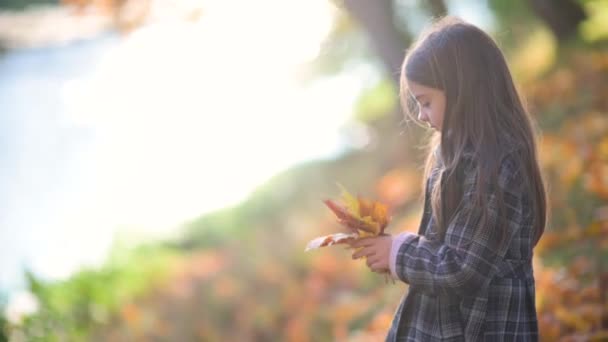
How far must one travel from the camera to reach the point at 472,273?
204 centimetres

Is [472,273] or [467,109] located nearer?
[472,273]

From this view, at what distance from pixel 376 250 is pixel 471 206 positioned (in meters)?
0.31

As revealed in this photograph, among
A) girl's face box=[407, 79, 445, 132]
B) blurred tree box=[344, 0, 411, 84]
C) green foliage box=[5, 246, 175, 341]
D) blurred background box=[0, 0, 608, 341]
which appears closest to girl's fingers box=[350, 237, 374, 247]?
girl's face box=[407, 79, 445, 132]

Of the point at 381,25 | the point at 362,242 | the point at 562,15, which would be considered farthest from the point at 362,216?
the point at 562,15

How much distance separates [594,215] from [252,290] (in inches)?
108

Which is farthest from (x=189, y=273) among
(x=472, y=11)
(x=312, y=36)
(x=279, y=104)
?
(x=472, y=11)

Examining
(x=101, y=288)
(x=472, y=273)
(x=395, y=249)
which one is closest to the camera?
(x=472, y=273)

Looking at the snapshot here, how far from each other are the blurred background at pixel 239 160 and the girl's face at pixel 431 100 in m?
1.45

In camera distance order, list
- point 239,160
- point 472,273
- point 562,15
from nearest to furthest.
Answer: point 472,273
point 562,15
point 239,160

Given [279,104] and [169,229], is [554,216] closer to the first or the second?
[169,229]

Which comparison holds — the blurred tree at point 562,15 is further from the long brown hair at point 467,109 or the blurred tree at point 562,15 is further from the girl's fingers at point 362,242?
the girl's fingers at point 362,242

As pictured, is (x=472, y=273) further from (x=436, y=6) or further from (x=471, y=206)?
(x=436, y=6)

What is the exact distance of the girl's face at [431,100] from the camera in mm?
2174

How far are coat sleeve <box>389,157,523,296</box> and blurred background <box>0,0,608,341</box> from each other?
58.0 inches
